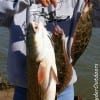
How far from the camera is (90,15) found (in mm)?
3541

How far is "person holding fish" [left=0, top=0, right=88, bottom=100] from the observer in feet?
11.2

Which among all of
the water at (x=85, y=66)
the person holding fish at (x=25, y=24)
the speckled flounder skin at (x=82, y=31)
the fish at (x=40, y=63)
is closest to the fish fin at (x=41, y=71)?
the fish at (x=40, y=63)

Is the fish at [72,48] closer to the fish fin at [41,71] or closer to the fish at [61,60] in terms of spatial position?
the fish at [61,60]

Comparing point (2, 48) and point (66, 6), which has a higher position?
point (66, 6)

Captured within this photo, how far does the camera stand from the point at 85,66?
9.45 m

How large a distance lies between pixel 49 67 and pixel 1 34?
7927 millimetres

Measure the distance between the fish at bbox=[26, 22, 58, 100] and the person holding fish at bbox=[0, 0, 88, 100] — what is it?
248 mm

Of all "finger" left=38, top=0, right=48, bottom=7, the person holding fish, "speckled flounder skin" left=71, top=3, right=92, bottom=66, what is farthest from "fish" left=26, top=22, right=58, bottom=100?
"speckled flounder skin" left=71, top=3, right=92, bottom=66

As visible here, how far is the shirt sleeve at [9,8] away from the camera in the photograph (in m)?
3.20

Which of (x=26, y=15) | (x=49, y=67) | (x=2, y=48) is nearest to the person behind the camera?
(x=49, y=67)

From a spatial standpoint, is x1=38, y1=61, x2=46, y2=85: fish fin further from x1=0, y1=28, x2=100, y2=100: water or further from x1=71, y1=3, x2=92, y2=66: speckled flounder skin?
x1=0, y1=28, x2=100, y2=100: water

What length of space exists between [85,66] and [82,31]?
19.7ft

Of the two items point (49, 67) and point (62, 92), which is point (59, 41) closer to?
point (49, 67)

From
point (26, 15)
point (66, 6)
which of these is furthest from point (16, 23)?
point (66, 6)
